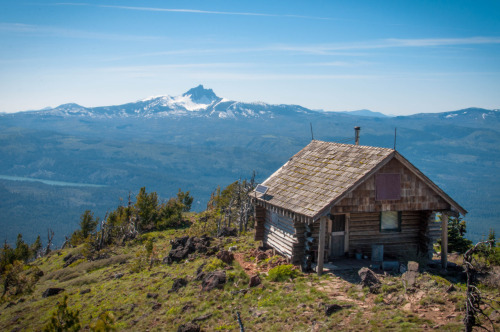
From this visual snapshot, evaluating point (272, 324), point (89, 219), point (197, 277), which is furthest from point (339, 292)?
point (89, 219)

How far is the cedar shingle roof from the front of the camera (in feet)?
58.9

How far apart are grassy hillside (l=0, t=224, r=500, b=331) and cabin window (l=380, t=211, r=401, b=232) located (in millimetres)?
3495

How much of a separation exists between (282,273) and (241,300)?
252cm

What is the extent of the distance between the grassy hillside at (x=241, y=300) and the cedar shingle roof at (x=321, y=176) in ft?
10.1

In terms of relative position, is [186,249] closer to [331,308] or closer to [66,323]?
[66,323]

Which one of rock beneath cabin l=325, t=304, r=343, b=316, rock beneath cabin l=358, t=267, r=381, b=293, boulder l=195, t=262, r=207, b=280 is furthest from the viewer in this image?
boulder l=195, t=262, r=207, b=280

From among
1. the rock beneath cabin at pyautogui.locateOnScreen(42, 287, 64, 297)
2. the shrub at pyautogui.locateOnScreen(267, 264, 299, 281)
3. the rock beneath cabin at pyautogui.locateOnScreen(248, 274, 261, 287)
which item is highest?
the shrub at pyautogui.locateOnScreen(267, 264, 299, 281)

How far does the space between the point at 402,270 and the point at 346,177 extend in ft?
15.4

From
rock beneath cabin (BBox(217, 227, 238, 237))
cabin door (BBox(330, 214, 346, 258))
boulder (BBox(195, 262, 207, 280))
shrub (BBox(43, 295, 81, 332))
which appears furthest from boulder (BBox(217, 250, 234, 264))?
rock beneath cabin (BBox(217, 227, 238, 237))

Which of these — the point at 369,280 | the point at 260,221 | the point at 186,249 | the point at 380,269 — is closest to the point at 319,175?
the point at 260,221

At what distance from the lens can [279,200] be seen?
66.6 feet

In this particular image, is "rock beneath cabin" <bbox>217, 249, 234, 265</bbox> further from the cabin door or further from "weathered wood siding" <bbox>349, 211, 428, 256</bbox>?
"weathered wood siding" <bbox>349, 211, 428, 256</bbox>

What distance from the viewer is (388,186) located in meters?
18.6

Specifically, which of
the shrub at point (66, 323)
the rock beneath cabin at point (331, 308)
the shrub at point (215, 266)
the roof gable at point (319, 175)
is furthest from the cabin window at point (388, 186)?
the shrub at point (66, 323)
